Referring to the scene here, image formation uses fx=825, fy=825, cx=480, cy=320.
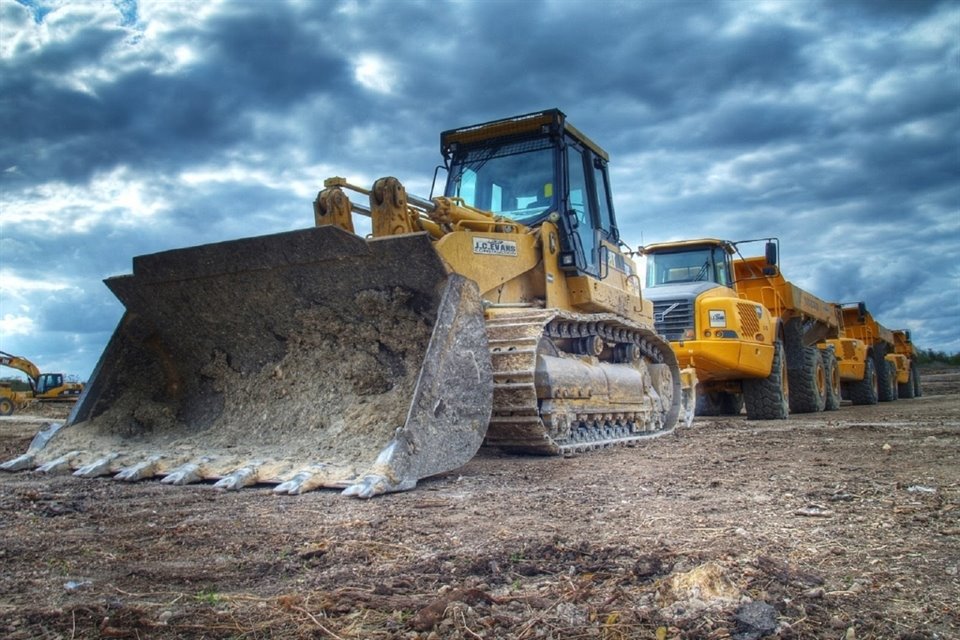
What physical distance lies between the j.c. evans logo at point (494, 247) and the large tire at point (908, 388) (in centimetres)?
2157

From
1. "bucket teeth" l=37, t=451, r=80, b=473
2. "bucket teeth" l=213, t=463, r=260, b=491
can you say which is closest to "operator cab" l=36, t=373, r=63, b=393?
"bucket teeth" l=37, t=451, r=80, b=473

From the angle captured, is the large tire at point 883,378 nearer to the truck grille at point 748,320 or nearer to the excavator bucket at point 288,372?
the truck grille at point 748,320

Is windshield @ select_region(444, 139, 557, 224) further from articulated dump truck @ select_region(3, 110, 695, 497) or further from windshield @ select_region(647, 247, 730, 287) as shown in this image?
windshield @ select_region(647, 247, 730, 287)

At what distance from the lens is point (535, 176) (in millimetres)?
8023

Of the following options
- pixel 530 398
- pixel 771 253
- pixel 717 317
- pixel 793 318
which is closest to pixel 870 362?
pixel 793 318

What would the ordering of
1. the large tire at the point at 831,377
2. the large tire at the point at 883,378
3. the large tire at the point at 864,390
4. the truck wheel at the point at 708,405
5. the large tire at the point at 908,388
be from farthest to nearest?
the large tire at the point at 908,388, the large tire at the point at 883,378, the large tire at the point at 864,390, the large tire at the point at 831,377, the truck wheel at the point at 708,405

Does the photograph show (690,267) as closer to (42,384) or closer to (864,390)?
(864,390)

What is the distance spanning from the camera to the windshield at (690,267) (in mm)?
13570

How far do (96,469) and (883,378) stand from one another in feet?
68.2

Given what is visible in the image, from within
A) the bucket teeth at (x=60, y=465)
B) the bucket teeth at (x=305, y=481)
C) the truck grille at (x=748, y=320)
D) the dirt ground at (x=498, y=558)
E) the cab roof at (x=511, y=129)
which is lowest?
the dirt ground at (x=498, y=558)

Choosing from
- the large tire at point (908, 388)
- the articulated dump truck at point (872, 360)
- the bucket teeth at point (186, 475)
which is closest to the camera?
the bucket teeth at point (186, 475)

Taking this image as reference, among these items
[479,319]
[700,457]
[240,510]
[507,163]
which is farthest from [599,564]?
[507,163]

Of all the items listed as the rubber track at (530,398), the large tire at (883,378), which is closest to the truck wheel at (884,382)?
the large tire at (883,378)

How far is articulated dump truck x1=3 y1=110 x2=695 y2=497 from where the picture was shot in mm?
5227
